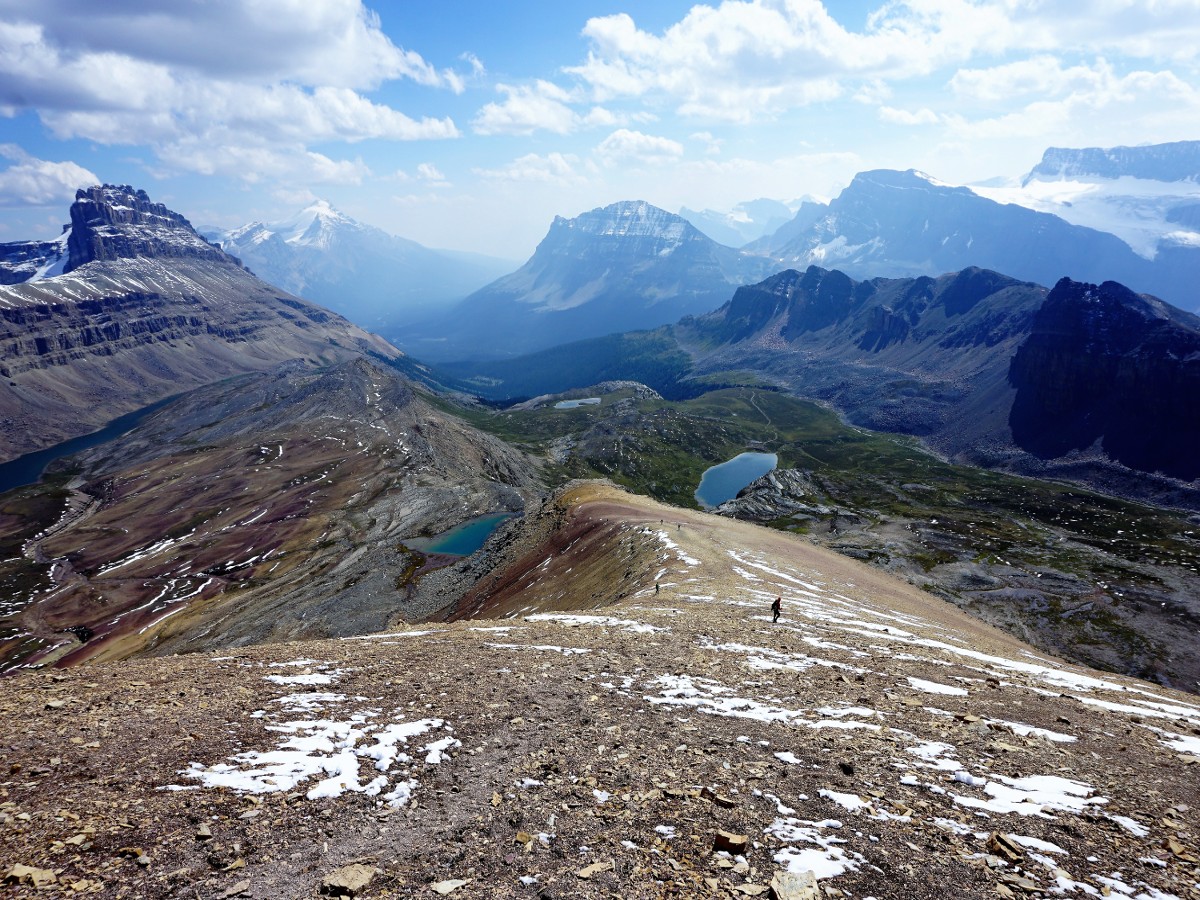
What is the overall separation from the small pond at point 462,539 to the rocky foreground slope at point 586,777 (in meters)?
109

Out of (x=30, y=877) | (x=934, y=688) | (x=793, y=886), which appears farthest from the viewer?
(x=934, y=688)

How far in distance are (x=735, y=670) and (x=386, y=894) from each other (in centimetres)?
1745

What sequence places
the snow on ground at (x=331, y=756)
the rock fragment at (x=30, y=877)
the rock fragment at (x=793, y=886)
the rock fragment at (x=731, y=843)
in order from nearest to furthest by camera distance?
the rock fragment at (x=30, y=877)
the rock fragment at (x=793, y=886)
the rock fragment at (x=731, y=843)
the snow on ground at (x=331, y=756)

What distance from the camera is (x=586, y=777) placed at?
1438cm

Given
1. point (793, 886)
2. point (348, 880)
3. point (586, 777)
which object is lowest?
point (586, 777)

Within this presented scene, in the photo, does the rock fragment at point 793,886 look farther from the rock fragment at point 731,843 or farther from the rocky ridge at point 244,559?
the rocky ridge at point 244,559

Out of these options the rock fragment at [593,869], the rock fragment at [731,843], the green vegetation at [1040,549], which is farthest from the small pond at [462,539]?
the rock fragment at [731,843]

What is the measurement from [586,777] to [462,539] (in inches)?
5119

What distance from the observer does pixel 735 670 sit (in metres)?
24.5

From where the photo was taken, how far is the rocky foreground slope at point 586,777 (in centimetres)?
1060

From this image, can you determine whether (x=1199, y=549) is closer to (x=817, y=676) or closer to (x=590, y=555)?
(x=590, y=555)

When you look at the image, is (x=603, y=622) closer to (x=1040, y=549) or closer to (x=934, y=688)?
(x=934, y=688)

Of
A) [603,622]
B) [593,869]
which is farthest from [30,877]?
[603,622]

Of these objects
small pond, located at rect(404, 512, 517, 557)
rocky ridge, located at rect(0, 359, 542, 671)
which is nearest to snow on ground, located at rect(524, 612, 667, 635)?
rocky ridge, located at rect(0, 359, 542, 671)
